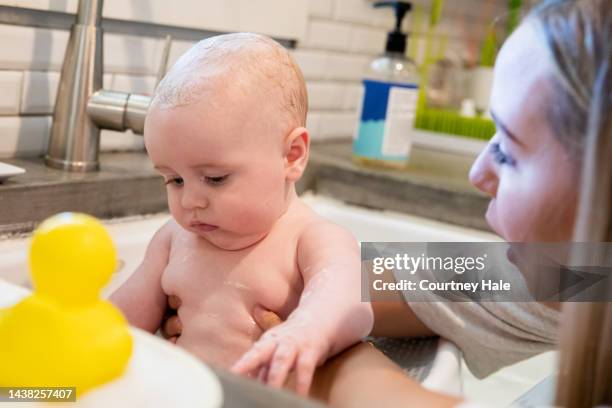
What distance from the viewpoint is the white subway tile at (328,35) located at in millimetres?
1729

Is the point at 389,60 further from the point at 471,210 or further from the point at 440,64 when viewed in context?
the point at 440,64

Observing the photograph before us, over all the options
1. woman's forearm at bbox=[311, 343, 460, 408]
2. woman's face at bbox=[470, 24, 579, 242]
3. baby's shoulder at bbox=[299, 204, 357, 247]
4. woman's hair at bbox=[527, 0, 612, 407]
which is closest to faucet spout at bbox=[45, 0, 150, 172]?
baby's shoulder at bbox=[299, 204, 357, 247]

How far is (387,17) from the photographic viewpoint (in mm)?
1981

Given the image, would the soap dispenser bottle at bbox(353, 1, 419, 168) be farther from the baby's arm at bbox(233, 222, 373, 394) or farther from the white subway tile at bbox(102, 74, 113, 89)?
the baby's arm at bbox(233, 222, 373, 394)

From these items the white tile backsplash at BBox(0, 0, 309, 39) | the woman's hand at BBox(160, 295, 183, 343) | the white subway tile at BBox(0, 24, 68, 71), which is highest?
the white tile backsplash at BBox(0, 0, 309, 39)

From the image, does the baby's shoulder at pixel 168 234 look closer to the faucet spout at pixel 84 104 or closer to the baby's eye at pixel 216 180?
the baby's eye at pixel 216 180

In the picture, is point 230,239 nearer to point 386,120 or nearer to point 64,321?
point 64,321

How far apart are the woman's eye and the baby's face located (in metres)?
0.24

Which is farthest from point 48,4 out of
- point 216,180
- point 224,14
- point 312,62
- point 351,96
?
point 351,96

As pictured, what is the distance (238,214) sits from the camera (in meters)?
0.79

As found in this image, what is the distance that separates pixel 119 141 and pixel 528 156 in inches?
36.4

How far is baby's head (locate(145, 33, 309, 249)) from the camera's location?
757 mm

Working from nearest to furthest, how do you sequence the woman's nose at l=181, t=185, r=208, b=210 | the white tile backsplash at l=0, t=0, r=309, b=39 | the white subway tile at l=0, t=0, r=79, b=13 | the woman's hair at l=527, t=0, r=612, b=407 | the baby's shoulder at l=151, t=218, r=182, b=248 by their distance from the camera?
the woman's hair at l=527, t=0, r=612, b=407 → the woman's nose at l=181, t=185, r=208, b=210 → the baby's shoulder at l=151, t=218, r=182, b=248 → the white subway tile at l=0, t=0, r=79, b=13 → the white tile backsplash at l=0, t=0, r=309, b=39

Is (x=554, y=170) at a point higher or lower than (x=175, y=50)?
lower
